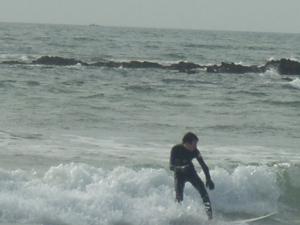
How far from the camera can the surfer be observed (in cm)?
1349

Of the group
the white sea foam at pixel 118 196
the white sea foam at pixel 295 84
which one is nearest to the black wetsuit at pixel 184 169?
the white sea foam at pixel 118 196

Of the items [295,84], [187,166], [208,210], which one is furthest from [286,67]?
[187,166]

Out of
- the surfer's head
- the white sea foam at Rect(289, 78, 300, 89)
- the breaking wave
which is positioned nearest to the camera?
the surfer's head

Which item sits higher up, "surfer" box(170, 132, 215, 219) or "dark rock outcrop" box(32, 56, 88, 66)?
"surfer" box(170, 132, 215, 219)

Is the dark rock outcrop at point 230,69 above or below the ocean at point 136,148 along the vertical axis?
below

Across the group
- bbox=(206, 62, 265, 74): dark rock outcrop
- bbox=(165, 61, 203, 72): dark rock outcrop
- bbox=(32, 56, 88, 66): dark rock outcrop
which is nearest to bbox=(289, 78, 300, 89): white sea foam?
bbox=(206, 62, 265, 74): dark rock outcrop

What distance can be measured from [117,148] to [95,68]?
29.8 metres

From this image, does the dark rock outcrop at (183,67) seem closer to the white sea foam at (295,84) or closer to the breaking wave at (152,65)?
the breaking wave at (152,65)

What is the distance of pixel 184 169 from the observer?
13.7 m

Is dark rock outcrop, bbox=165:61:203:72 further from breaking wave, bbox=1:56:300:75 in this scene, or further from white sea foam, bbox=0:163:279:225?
white sea foam, bbox=0:163:279:225

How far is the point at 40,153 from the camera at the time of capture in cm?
1872

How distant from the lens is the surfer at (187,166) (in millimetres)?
13492

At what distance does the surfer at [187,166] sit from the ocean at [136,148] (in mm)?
362

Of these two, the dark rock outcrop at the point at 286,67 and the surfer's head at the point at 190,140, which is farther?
the dark rock outcrop at the point at 286,67
